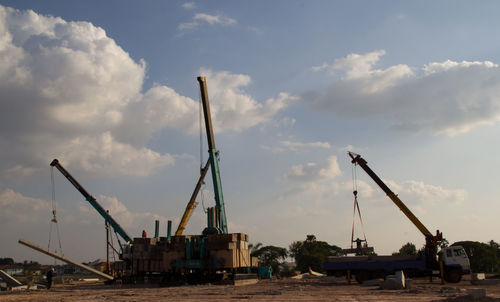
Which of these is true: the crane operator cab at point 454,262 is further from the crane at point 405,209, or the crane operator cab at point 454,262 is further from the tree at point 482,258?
the tree at point 482,258

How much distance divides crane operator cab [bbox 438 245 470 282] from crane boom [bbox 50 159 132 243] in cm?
3200

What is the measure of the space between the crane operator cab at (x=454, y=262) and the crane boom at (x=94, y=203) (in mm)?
31998

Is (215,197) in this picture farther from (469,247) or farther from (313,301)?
(469,247)

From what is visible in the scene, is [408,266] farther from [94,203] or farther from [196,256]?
[94,203]

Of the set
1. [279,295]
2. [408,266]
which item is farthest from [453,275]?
[279,295]

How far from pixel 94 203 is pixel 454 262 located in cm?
3457

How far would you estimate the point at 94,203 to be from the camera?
4456 centimetres

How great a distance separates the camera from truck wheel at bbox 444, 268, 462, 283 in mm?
25516

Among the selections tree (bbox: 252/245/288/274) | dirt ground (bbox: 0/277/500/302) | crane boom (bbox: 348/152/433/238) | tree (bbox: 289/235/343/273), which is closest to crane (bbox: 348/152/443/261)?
crane boom (bbox: 348/152/433/238)

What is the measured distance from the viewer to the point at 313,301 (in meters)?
13.8

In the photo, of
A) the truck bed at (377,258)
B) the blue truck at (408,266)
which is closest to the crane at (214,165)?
the truck bed at (377,258)

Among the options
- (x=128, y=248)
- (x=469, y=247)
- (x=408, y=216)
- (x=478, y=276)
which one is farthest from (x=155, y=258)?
(x=469, y=247)

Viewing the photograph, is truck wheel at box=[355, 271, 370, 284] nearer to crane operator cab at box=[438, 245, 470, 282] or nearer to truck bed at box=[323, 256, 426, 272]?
truck bed at box=[323, 256, 426, 272]

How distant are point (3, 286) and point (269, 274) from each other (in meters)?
18.2
